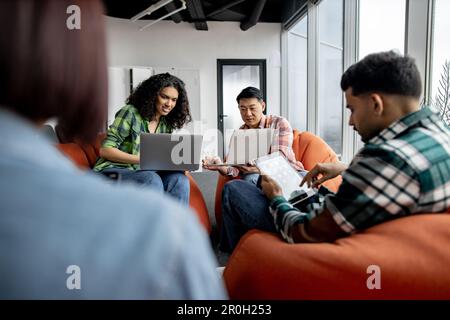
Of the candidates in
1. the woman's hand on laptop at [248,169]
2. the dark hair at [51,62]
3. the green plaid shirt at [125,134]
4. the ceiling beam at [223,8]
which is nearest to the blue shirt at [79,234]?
the dark hair at [51,62]

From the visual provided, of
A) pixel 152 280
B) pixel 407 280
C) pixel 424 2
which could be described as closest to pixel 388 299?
pixel 407 280

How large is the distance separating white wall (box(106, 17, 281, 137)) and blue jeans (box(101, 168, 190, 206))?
13.9 feet

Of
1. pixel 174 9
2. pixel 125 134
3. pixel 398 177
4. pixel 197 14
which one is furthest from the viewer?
pixel 197 14

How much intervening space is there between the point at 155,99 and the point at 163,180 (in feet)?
2.18

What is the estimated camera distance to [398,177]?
0.89 metres

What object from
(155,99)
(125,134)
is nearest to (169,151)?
(125,134)

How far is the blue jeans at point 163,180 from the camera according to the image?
2.10m

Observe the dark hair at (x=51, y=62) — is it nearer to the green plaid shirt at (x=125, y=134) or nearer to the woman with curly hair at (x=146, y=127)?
the woman with curly hair at (x=146, y=127)

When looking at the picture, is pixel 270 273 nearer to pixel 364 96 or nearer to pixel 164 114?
pixel 364 96

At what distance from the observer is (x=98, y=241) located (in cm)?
36

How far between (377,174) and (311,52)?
4.45 m

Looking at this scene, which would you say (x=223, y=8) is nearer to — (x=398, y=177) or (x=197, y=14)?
(x=197, y=14)

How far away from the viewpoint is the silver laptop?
2.04 meters

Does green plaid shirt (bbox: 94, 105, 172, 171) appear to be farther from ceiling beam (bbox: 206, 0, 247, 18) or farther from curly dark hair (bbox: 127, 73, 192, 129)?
ceiling beam (bbox: 206, 0, 247, 18)
